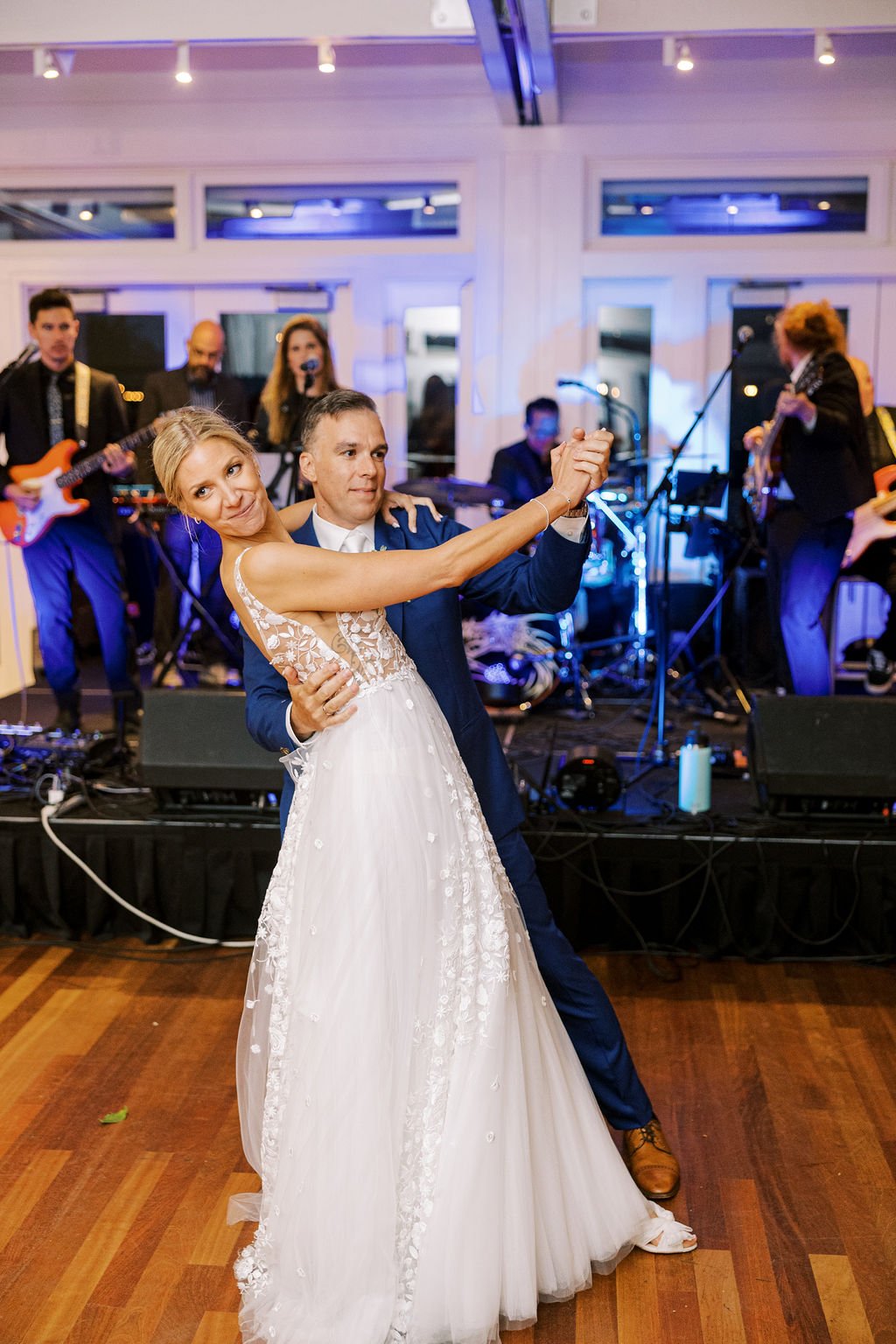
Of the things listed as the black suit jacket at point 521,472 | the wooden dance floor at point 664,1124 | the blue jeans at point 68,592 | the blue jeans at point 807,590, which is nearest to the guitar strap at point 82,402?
the blue jeans at point 68,592

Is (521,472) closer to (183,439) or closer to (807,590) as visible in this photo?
(807,590)

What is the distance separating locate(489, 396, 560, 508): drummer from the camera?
6754 millimetres

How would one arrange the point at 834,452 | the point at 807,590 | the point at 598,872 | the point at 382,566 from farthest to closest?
the point at 807,590 → the point at 834,452 → the point at 598,872 → the point at 382,566

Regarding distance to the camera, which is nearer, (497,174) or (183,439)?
(183,439)

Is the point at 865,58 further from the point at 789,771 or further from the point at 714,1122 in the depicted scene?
the point at 714,1122

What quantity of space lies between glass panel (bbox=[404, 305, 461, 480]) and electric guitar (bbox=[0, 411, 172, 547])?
265 centimetres

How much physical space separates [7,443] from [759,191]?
4521 mm

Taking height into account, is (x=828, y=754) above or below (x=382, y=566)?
below

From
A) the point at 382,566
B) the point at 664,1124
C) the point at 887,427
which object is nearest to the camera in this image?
the point at 382,566

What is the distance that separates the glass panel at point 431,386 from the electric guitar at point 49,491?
2653 mm

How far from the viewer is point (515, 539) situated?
213 centimetres

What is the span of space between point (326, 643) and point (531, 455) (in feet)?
15.7

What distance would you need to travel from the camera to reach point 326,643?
223cm

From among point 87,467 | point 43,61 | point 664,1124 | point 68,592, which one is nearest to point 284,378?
point 87,467
